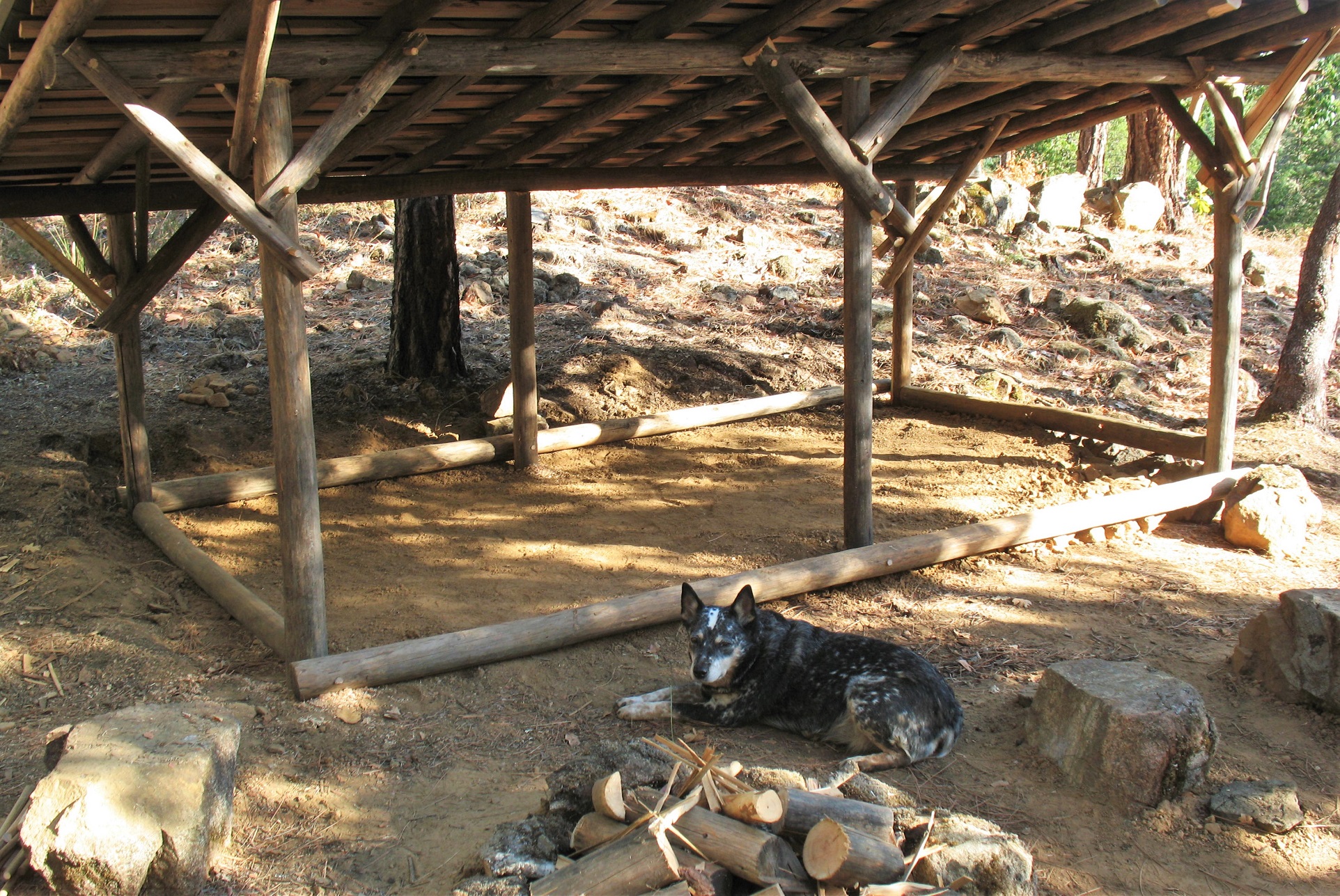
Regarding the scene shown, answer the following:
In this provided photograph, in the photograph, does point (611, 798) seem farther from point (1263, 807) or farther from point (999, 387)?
point (999, 387)

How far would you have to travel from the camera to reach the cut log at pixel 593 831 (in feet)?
10.5

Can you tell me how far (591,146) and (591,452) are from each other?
3035 mm

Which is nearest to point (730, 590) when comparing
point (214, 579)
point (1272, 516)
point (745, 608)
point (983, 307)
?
point (745, 608)

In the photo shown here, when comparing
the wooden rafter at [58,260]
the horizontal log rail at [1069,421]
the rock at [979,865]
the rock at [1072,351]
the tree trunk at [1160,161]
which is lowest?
the rock at [979,865]

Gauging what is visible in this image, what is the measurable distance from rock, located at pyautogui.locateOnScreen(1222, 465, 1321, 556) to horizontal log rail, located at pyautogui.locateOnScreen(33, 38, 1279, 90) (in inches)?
124

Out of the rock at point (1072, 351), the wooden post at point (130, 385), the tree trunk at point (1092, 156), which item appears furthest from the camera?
the tree trunk at point (1092, 156)

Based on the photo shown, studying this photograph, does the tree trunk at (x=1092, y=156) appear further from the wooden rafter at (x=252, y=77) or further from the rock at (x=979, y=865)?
the rock at (x=979, y=865)

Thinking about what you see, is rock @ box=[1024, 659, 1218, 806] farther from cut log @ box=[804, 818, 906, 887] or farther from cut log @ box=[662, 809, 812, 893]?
cut log @ box=[662, 809, 812, 893]

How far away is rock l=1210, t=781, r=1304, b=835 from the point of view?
12.9 ft

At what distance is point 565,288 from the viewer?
14.2 metres

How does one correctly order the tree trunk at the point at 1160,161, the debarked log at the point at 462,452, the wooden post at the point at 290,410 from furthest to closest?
the tree trunk at the point at 1160,161, the debarked log at the point at 462,452, the wooden post at the point at 290,410

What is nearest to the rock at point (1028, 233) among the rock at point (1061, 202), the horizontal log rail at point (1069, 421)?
the rock at point (1061, 202)

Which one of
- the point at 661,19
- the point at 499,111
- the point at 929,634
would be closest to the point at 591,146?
the point at 499,111

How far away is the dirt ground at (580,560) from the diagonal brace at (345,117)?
8.18 feet
